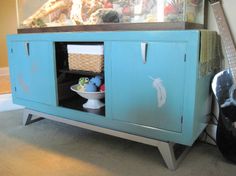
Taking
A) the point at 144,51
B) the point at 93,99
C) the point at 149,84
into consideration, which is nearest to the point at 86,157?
the point at 93,99

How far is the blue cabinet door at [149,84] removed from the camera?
1.18 m

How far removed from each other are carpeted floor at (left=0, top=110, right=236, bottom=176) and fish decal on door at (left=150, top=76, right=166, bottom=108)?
370 mm

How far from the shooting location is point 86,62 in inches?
61.1

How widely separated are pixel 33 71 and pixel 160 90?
0.98 m

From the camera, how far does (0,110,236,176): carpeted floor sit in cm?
129

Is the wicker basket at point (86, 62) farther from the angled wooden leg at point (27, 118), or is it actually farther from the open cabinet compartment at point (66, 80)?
the angled wooden leg at point (27, 118)

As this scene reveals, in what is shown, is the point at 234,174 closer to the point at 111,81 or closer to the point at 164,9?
the point at 111,81

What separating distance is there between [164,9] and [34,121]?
1389 millimetres

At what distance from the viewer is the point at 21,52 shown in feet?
5.90

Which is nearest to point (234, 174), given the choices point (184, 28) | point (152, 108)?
point (152, 108)

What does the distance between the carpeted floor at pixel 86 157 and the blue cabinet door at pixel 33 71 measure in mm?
287

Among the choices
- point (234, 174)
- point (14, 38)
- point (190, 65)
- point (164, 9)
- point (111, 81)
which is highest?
point (164, 9)

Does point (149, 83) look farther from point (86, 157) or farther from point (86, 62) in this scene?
point (86, 157)

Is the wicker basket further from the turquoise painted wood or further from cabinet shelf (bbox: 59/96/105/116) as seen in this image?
cabinet shelf (bbox: 59/96/105/116)
